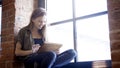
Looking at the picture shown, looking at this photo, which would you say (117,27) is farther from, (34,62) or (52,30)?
(52,30)

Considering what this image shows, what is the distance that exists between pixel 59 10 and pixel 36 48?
0.62 meters

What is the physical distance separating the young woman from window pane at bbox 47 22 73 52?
0.19m

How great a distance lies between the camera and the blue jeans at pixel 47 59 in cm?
179

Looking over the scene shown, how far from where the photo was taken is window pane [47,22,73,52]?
2318 mm

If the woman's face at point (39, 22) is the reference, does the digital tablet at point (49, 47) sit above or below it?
Answer: below

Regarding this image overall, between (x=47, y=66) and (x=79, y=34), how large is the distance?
616 millimetres

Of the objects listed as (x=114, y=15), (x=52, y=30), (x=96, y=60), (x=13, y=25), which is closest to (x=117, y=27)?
(x=114, y=15)

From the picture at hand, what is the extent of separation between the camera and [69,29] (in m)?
2.32

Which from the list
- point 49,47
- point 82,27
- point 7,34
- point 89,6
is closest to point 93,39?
point 82,27

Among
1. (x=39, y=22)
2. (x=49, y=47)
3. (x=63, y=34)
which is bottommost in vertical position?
(x=49, y=47)

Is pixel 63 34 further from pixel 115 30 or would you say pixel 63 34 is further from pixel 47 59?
pixel 115 30

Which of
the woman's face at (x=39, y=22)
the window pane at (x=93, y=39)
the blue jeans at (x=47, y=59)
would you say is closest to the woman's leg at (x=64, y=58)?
the blue jeans at (x=47, y=59)

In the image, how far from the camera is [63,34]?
2404 mm

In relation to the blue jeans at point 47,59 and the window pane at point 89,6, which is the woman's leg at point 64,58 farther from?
the window pane at point 89,6
